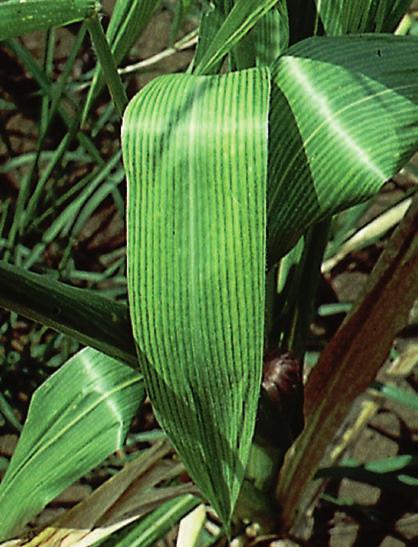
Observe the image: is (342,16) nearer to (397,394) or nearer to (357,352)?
(357,352)

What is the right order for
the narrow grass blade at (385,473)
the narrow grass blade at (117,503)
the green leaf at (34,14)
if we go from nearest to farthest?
the green leaf at (34,14)
the narrow grass blade at (117,503)
the narrow grass blade at (385,473)

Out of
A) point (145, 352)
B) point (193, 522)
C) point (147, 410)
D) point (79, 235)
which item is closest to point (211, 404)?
point (145, 352)

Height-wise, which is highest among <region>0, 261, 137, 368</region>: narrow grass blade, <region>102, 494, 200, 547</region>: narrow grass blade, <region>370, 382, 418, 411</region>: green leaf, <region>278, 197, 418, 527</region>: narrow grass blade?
<region>0, 261, 137, 368</region>: narrow grass blade

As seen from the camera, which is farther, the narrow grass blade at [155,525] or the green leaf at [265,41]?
the narrow grass blade at [155,525]

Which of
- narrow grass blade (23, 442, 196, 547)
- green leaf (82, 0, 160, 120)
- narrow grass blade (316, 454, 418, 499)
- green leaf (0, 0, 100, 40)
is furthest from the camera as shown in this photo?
narrow grass blade (316, 454, 418, 499)

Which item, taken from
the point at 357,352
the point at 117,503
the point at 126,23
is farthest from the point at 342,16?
the point at 117,503

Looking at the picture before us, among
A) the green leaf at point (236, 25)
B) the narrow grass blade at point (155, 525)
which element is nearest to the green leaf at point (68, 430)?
the narrow grass blade at point (155, 525)

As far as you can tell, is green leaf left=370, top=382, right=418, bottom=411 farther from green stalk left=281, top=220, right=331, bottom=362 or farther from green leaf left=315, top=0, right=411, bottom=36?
green leaf left=315, top=0, right=411, bottom=36

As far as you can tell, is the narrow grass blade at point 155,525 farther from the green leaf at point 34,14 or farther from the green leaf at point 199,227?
the green leaf at point 34,14

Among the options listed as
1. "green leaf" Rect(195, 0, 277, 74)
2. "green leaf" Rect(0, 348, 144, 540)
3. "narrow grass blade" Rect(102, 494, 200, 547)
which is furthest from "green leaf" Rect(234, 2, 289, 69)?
"narrow grass blade" Rect(102, 494, 200, 547)
